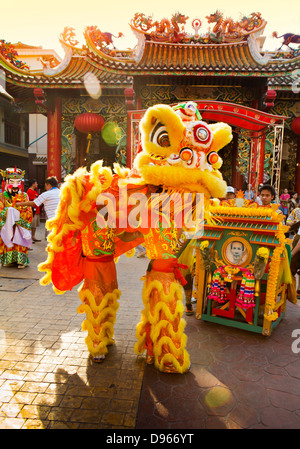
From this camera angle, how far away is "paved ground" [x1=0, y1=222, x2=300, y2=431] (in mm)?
2037

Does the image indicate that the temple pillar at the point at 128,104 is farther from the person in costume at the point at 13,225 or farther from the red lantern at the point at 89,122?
the person in costume at the point at 13,225

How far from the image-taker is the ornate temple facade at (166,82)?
10156mm

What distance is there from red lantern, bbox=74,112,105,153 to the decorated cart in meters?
8.69

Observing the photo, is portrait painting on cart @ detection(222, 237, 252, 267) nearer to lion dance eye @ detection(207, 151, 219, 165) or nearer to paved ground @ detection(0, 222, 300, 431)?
paved ground @ detection(0, 222, 300, 431)

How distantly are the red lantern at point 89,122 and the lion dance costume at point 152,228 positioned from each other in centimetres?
907

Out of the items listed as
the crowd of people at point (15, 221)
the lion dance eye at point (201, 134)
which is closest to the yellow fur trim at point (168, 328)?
the lion dance eye at point (201, 134)

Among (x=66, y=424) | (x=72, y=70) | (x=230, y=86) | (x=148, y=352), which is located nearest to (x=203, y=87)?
(x=230, y=86)

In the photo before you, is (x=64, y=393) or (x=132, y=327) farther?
(x=132, y=327)

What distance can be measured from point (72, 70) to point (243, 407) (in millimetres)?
11880

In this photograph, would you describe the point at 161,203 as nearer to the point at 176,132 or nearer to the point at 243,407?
the point at 176,132

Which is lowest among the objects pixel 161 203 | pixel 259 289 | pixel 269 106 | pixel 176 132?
pixel 259 289

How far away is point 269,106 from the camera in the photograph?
34.0 ft

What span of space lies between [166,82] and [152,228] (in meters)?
9.78

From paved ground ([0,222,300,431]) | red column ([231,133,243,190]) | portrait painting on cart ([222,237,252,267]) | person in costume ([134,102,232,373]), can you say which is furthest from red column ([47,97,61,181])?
person in costume ([134,102,232,373])
